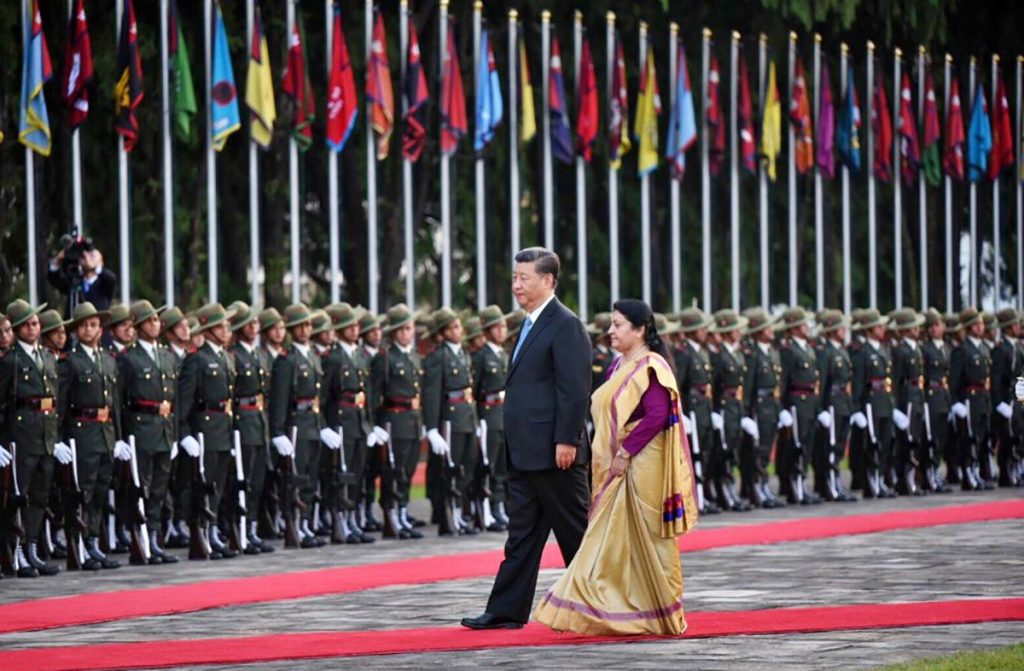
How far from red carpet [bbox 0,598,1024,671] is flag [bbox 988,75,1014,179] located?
23.8 metres

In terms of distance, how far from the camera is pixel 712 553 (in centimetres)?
1523

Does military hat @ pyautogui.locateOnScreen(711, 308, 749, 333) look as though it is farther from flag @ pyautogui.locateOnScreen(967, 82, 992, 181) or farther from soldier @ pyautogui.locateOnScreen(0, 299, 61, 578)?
flag @ pyautogui.locateOnScreen(967, 82, 992, 181)

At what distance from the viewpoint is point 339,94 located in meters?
24.0

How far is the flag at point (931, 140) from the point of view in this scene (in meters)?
32.4

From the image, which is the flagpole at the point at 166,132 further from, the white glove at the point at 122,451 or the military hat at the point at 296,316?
the white glove at the point at 122,451

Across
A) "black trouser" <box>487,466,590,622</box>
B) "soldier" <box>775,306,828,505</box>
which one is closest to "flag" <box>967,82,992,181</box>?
"soldier" <box>775,306,828,505</box>

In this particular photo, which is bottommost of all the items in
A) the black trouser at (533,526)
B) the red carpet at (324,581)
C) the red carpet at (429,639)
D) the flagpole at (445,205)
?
the red carpet at (429,639)

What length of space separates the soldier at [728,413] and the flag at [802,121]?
10158 mm

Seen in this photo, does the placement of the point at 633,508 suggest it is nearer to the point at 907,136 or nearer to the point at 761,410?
the point at 761,410

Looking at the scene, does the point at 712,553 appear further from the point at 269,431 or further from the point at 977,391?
the point at 977,391

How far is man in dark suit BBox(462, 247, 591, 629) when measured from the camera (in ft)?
34.0

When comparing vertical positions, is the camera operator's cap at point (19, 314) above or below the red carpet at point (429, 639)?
above

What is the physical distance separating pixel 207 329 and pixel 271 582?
3.10 meters

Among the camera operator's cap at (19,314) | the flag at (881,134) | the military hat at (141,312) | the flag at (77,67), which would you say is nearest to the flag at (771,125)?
the flag at (881,134)
